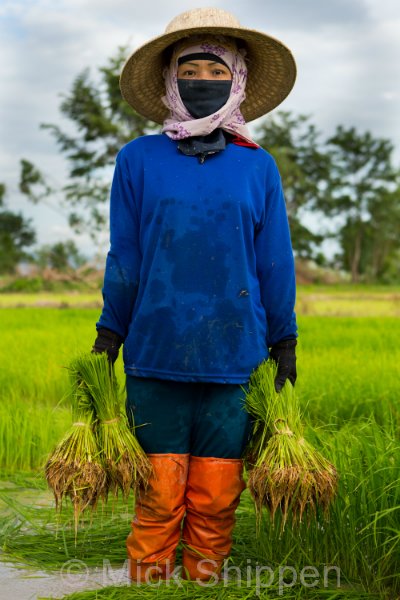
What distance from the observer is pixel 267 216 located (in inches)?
95.1

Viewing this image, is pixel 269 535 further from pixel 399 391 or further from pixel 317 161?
pixel 317 161

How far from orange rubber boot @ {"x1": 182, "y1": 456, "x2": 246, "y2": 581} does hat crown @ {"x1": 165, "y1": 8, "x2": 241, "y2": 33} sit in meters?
1.24

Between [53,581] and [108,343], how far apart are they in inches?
32.7

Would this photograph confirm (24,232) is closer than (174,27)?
No

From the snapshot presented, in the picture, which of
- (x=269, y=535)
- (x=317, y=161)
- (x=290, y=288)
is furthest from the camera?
(x=317, y=161)

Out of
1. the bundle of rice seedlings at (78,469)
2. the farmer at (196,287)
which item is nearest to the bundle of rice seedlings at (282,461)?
the farmer at (196,287)

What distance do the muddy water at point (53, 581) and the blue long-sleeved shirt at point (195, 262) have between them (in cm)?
75

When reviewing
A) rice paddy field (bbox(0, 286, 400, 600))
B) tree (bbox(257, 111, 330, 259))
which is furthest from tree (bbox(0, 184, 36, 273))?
rice paddy field (bbox(0, 286, 400, 600))

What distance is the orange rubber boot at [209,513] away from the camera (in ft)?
7.80

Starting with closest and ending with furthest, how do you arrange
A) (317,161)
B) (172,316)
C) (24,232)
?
(172,316), (317,161), (24,232)

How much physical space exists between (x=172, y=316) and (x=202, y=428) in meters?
0.34

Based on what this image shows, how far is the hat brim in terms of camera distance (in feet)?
7.90

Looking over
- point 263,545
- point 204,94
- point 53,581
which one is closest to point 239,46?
point 204,94

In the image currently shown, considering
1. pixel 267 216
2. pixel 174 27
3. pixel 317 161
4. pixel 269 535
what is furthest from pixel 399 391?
pixel 317 161
